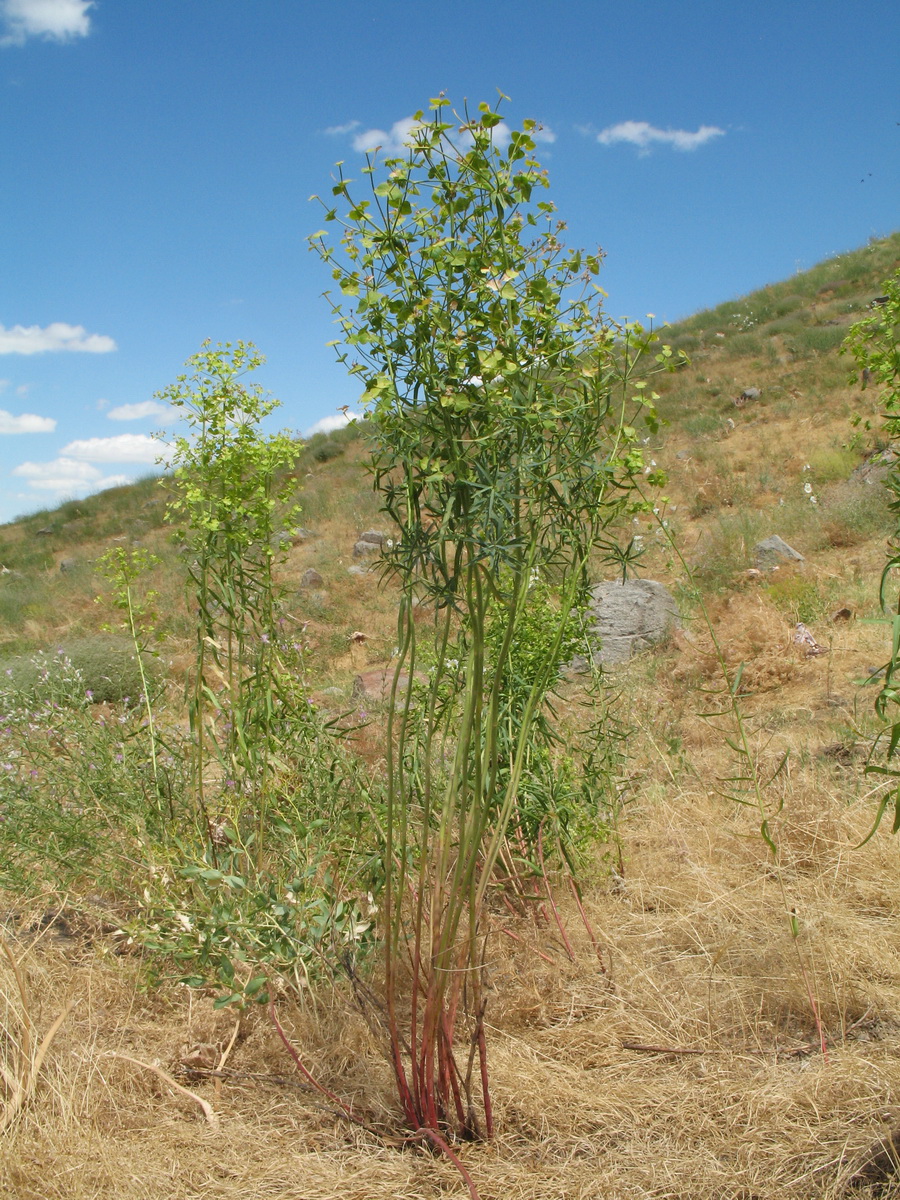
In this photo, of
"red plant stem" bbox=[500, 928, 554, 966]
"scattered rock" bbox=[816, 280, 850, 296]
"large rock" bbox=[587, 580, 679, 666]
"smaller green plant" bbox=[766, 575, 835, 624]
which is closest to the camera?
"red plant stem" bbox=[500, 928, 554, 966]

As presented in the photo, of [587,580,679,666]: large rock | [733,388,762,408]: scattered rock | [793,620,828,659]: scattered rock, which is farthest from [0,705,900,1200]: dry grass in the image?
[733,388,762,408]: scattered rock

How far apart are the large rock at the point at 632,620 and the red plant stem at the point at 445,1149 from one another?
175 inches

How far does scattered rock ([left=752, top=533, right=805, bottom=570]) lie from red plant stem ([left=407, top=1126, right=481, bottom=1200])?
6.22 meters

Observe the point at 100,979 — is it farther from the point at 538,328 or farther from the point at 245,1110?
the point at 538,328

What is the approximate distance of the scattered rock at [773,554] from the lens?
7160 mm

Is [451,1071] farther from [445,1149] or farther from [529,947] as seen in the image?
[529,947]

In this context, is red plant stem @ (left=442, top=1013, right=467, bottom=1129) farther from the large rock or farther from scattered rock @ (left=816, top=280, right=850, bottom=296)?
scattered rock @ (left=816, top=280, right=850, bottom=296)

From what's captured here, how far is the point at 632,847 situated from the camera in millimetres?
3020

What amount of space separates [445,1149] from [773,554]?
6460mm

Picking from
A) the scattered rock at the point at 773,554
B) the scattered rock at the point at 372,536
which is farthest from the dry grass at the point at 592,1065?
the scattered rock at the point at 372,536

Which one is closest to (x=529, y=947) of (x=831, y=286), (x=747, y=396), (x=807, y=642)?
(x=807, y=642)

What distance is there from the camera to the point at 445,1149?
166 centimetres

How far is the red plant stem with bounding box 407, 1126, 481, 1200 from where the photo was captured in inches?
60.6

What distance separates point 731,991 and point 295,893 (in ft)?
3.77
